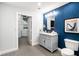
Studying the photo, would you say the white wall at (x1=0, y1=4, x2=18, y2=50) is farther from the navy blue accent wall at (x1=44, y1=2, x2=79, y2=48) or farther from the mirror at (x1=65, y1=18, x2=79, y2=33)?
the mirror at (x1=65, y1=18, x2=79, y2=33)

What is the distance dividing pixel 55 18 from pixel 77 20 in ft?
4.44

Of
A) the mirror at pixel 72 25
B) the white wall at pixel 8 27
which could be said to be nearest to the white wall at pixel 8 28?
the white wall at pixel 8 27

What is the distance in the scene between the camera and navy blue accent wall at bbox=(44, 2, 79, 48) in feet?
9.18

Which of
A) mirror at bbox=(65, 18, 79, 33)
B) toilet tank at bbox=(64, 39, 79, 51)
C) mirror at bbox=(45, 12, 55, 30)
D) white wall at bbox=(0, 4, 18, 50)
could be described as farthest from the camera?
mirror at bbox=(45, 12, 55, 30)

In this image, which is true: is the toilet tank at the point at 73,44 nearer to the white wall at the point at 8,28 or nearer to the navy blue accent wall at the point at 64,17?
the navy blue accent wall at the point at 64,17

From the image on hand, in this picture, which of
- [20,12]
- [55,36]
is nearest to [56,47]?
[55,36]

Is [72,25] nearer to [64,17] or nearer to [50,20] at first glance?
[64,17]

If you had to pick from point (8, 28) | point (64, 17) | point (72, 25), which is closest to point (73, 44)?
point (72, 25)

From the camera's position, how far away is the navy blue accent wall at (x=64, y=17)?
2.80 metres

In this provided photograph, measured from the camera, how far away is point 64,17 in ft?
10.7

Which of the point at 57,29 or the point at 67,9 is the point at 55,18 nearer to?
the point at 57,29

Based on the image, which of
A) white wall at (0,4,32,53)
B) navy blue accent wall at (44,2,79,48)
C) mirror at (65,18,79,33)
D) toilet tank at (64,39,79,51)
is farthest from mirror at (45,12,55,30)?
white wall at (0,4,32,53)

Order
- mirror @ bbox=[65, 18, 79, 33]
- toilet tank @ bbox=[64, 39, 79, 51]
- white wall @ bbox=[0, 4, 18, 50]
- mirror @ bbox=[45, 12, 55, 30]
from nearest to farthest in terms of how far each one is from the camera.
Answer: toilet tank @ bbox=[64, 39, 79, 51], mirror @ bbox=[65, 18, 79, 33], white wall @ bbox=[0, 4, 18, 50], mirror @ bbox=[45, 12, 55, 30]

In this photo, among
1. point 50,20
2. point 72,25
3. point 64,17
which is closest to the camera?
point 72,25
